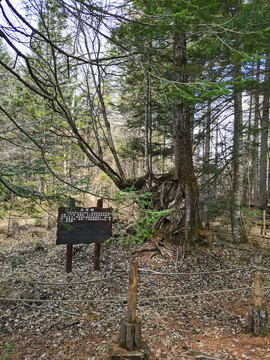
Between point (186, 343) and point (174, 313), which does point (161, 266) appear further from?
point (186, 343)

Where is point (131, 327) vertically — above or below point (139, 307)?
above

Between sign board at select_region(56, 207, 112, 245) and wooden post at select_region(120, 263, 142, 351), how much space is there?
10.5 ft

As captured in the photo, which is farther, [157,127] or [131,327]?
[157,127]

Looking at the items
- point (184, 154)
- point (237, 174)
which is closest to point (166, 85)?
point (184, 154)

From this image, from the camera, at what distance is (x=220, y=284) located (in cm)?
614

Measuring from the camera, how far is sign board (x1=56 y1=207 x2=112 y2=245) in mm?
6484

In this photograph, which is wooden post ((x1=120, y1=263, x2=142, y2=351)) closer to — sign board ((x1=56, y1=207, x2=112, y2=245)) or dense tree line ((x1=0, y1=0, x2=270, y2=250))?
dense tree line ((x1=0, y1=0, x2=270, y2=250))

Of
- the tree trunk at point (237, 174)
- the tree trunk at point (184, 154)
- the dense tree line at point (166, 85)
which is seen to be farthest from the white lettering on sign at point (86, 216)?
the tree trunk at point (237, 174)

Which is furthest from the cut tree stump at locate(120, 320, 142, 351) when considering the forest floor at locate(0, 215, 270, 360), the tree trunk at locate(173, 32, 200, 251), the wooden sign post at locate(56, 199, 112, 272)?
the tree trunk at locate(173, 32, 200, 251)

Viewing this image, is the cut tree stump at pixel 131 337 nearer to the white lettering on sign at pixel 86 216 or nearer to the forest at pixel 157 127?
the forest at pixel 157 127

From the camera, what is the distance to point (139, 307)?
16.0 ft

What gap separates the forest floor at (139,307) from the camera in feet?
12.2

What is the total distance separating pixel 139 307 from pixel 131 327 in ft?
5.00

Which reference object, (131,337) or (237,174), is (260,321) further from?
(237,174)
